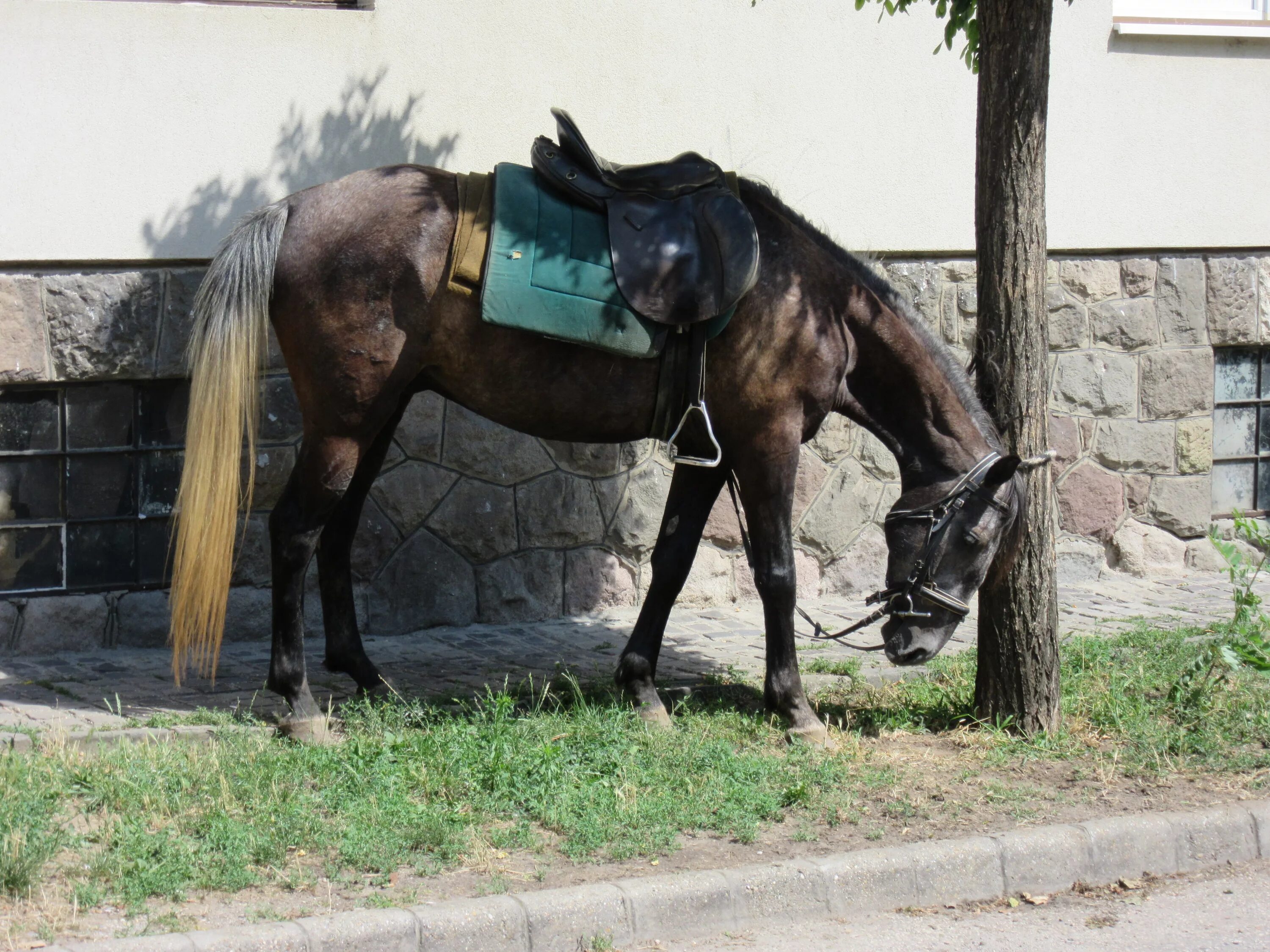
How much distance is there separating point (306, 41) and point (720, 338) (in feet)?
8.85

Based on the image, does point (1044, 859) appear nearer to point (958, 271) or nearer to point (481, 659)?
point (481, 659)

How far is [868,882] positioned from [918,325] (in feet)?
6.79

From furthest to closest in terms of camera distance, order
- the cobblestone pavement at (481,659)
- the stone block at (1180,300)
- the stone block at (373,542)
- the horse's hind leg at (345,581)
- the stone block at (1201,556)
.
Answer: the stone block at (1201,556) → the stone block at (1180,300) → the stone block at (373,542) → the horse's hind leg at (345,581) → the cobblestone pavement at (481,659)

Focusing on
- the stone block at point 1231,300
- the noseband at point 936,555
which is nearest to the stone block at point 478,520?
the noseband at point 936,555

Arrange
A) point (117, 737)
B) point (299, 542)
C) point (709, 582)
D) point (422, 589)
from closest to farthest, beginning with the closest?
point (117, 737) → point (299, 542) → point (422, 589) → point (709, 582)

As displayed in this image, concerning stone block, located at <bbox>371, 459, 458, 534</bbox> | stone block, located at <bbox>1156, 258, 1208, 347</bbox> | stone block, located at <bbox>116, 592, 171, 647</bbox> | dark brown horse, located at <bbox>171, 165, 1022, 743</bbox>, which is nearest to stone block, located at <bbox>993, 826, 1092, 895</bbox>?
dark brown horse, located at <bbox>171, 165, 1022, 743</bbox>

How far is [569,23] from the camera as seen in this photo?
6383mm

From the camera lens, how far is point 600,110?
648 centimetres

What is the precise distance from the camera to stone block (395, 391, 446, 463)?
6.17 metres

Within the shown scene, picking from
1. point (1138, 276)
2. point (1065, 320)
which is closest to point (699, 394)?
→ point (1065, 320)

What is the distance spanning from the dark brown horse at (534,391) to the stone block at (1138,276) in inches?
131

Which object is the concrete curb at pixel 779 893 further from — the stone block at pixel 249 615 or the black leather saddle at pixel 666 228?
the stone block at pixel 249 615

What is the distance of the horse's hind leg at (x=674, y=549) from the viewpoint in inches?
193

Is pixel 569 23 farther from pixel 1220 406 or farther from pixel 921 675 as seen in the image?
pixel 1220 406
